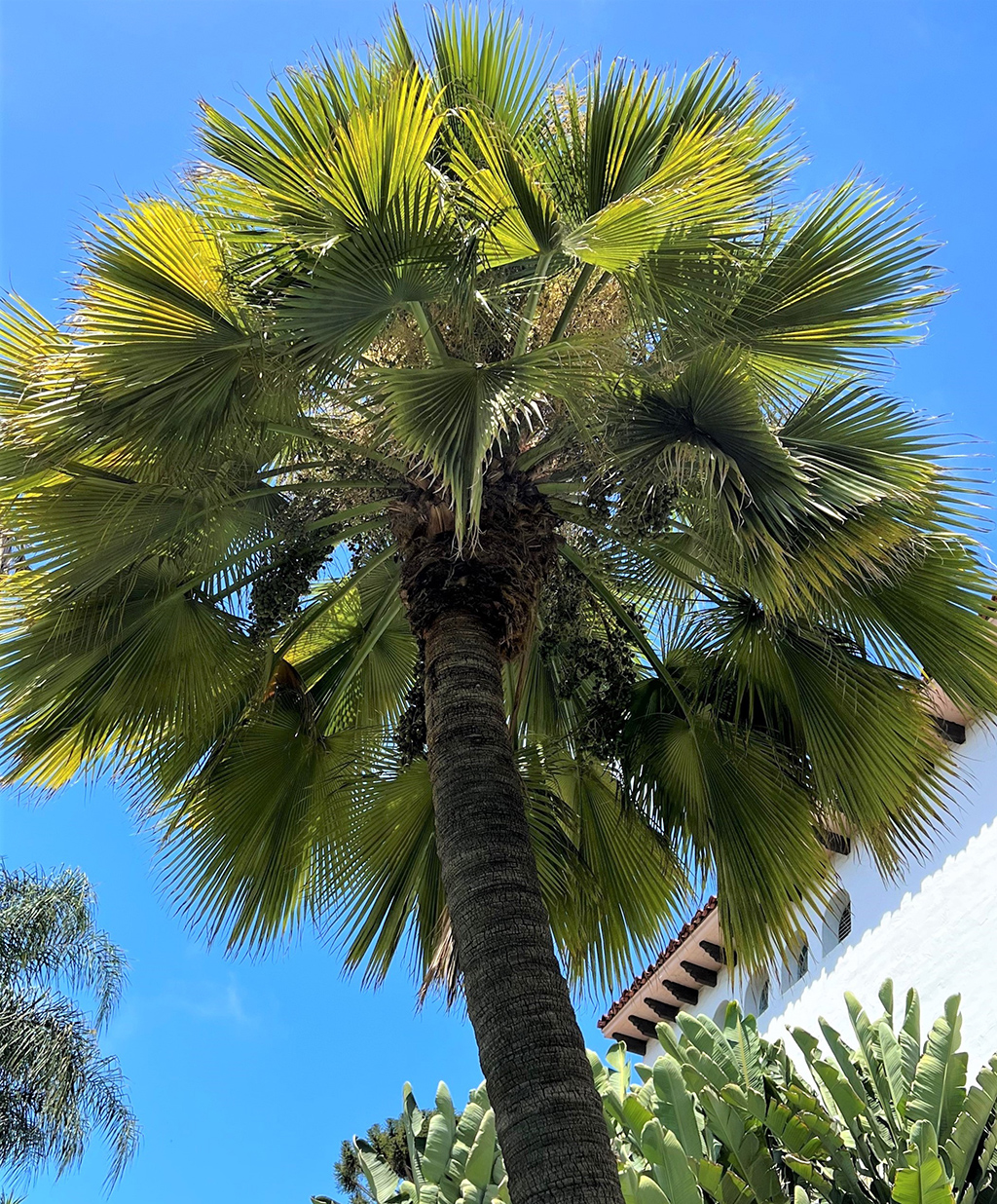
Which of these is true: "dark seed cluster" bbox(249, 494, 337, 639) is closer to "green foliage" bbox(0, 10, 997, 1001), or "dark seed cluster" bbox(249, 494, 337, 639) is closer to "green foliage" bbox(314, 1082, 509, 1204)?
"green foliage" bbox(0, 10, 997, 1001)

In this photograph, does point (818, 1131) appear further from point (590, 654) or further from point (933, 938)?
point (933, 938)

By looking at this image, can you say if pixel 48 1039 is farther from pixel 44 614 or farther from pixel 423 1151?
pixel 44 614

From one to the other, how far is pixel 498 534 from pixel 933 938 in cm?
1242

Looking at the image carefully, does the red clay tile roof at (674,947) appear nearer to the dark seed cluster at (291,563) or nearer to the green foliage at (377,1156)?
the green foliage at (377,1156)

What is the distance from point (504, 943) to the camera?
187 inches

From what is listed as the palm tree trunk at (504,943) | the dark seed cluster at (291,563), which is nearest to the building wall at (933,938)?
the dark seed cluster at (291,563)

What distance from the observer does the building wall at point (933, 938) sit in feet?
50.4

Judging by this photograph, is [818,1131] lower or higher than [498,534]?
lower

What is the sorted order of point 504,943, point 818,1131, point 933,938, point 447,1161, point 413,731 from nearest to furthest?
point 504,943 < point 413,731 < point 818,1131 < point 447,1161 < point 933,938

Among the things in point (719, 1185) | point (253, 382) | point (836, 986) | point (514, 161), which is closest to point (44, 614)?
point (253, 382)

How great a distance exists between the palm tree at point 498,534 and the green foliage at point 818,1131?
193 centimetres

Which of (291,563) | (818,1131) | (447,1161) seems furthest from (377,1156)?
(291,563)

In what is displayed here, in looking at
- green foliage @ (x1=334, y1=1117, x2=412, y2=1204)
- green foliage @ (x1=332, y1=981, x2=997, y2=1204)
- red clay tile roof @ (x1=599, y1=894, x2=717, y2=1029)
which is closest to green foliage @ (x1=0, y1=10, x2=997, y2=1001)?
green foliage @ (x1=332, y1=981, x2=997, y2=1204)

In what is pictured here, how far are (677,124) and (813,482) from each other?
5.81ft
